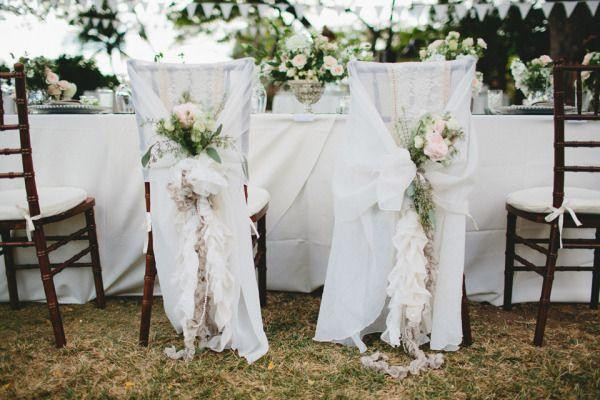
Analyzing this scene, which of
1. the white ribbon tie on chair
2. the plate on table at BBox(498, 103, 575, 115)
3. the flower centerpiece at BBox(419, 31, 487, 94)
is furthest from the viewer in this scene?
the flower centerpiece at BBox(419, 31, 487, 94)

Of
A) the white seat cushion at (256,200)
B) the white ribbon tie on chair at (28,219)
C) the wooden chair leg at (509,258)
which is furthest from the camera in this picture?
the wooden chair leg at (509,258)

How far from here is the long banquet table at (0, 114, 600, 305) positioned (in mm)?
2201

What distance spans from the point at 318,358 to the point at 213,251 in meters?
0.55

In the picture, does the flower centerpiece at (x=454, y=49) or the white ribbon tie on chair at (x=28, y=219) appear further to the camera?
the flower centerpiece at (x=454, y=49)

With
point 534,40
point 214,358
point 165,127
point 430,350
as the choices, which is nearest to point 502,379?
point 430,350

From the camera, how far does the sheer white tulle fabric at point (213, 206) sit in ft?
5.41

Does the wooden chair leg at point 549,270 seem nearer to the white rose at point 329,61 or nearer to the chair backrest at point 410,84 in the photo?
the chair backrest at point 410,84

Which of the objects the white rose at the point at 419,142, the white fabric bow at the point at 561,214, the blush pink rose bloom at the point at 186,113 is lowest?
the white fabric bow at the point at 561,214

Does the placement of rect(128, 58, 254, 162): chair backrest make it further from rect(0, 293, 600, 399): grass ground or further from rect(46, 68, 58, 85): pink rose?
rect(46, 68, 58, 85): pink rose

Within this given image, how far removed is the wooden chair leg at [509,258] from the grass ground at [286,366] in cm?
10

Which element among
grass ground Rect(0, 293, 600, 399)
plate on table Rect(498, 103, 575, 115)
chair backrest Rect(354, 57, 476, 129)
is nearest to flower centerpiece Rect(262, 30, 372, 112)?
chair backrest Rect(354, 57, 476, 129)

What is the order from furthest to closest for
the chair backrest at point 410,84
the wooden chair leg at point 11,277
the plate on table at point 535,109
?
the plate on table at point 535,109 < the wooden chair leg at point 11,277 < the chair backrest at point 410,84

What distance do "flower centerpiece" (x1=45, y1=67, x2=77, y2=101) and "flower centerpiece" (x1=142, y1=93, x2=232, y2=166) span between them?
110 centimetres

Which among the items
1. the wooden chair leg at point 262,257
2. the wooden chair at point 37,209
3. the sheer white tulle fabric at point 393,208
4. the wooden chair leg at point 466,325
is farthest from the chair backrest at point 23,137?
the wooden chair leg at point 466,325
